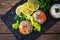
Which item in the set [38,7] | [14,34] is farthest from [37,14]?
[14,34]

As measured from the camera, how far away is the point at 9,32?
151 cm

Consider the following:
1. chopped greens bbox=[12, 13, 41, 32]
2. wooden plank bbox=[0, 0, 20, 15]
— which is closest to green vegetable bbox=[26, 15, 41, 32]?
chopped greens bbox=[12, 13, 41, 32]

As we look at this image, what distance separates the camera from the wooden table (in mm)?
1494

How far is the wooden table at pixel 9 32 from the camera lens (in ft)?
4.90

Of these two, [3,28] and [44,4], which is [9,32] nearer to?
[3,28]

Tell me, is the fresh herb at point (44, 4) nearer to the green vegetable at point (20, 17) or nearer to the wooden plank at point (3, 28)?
the green vegetable at point (20, 17)

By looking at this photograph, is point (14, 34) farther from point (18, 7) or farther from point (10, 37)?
point (18, 7)

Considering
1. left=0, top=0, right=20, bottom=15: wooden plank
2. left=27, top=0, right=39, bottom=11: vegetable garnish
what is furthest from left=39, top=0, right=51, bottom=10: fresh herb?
left=0, top=0, right=20, bottom=15: wooden plank

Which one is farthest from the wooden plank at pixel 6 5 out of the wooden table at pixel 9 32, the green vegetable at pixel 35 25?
the green vegetable at pixel 35 25

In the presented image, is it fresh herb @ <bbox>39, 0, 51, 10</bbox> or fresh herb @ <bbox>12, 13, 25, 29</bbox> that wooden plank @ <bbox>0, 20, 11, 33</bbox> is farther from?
fresh herb @ <bbox>39, 0, 51, 10</bbox>

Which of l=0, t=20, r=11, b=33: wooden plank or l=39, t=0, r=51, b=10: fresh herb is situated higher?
l=39, t=0, r=51, b=10: fresh herb

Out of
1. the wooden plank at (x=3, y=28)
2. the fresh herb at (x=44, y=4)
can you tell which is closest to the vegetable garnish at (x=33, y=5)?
the fresh herb at (x=44, y=4)

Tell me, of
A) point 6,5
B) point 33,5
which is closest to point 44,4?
point 33,5

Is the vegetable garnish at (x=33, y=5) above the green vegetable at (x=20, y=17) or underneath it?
above
